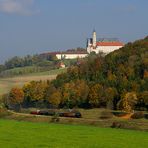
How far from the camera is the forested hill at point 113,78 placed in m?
100

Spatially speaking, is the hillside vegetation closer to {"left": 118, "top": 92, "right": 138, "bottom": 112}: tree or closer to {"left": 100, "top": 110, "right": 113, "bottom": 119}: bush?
{"left": 118, "top": 92, "right": 138, "bottom": 112}: tree

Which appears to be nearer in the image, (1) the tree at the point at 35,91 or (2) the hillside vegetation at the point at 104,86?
(2) the hillside vegetation at the point at 104,86

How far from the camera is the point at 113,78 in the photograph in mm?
109000

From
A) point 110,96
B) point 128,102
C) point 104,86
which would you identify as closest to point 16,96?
point 104,86

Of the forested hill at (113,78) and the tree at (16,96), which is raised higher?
the forested hill at (113,78)

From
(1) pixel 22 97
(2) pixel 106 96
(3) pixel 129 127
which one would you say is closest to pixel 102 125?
(3) pixel 129 127

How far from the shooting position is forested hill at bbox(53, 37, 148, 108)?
3939 inches

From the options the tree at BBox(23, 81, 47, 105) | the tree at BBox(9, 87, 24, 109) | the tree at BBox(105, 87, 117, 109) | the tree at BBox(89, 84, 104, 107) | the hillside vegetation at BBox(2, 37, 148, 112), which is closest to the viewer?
the tree at BBox(105, 87, 117, 109)

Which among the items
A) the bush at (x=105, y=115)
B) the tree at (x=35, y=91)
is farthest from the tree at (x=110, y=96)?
the tree at (x=35, y=91)

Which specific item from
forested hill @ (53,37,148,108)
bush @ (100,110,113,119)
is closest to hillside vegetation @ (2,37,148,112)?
forested hill @ (53,37,148,108)

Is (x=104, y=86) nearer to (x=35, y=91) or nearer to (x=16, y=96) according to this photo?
(x=35, y=91)

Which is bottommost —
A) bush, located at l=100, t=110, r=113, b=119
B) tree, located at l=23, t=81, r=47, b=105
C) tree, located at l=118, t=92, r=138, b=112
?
bush, located at l=100, t=110, r=113, b=119

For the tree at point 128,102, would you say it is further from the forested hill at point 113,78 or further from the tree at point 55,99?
the tree at point 55,99

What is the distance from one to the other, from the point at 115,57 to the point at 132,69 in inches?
529
